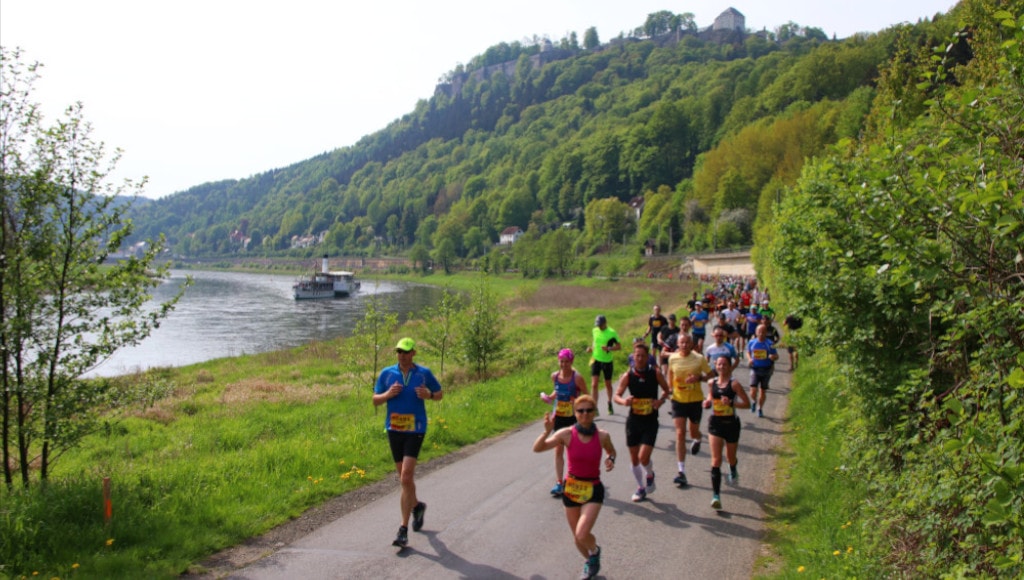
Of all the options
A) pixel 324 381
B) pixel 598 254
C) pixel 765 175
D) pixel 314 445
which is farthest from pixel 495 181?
pixel 314 445

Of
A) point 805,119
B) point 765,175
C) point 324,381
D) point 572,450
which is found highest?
point 805,119

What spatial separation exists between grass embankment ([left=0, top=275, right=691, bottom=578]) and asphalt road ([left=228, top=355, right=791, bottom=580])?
3.35 ft

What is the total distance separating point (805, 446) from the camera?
9.92 metres

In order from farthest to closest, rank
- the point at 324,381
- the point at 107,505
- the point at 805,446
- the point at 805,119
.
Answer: the point at 805,119
the point at 324,381
the point at 805,446
the point at 107,505

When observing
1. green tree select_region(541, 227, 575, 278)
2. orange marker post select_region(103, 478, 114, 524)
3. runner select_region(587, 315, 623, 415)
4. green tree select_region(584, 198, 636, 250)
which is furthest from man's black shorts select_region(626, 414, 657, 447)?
green tree select_region(584, 198, 636, 250)

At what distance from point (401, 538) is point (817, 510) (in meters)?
4.52

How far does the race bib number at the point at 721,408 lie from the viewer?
8266 millimetres

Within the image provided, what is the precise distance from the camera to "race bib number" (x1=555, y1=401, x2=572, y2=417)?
27.9 ft

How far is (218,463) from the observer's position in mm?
9375

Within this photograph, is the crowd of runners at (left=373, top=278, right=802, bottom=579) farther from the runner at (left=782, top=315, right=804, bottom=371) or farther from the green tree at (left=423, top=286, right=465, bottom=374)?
the green tree at (left=423, top=286, right=465, bottom=374)

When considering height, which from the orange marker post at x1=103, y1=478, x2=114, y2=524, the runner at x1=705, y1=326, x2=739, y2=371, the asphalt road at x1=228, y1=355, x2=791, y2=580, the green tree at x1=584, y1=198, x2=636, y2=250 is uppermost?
the green tree at x1=584, y1=198, x2=636, y2=250

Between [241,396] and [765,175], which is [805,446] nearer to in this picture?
[241,396]

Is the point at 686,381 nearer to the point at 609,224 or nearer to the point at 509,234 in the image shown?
the point at 609,224

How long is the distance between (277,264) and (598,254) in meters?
110
